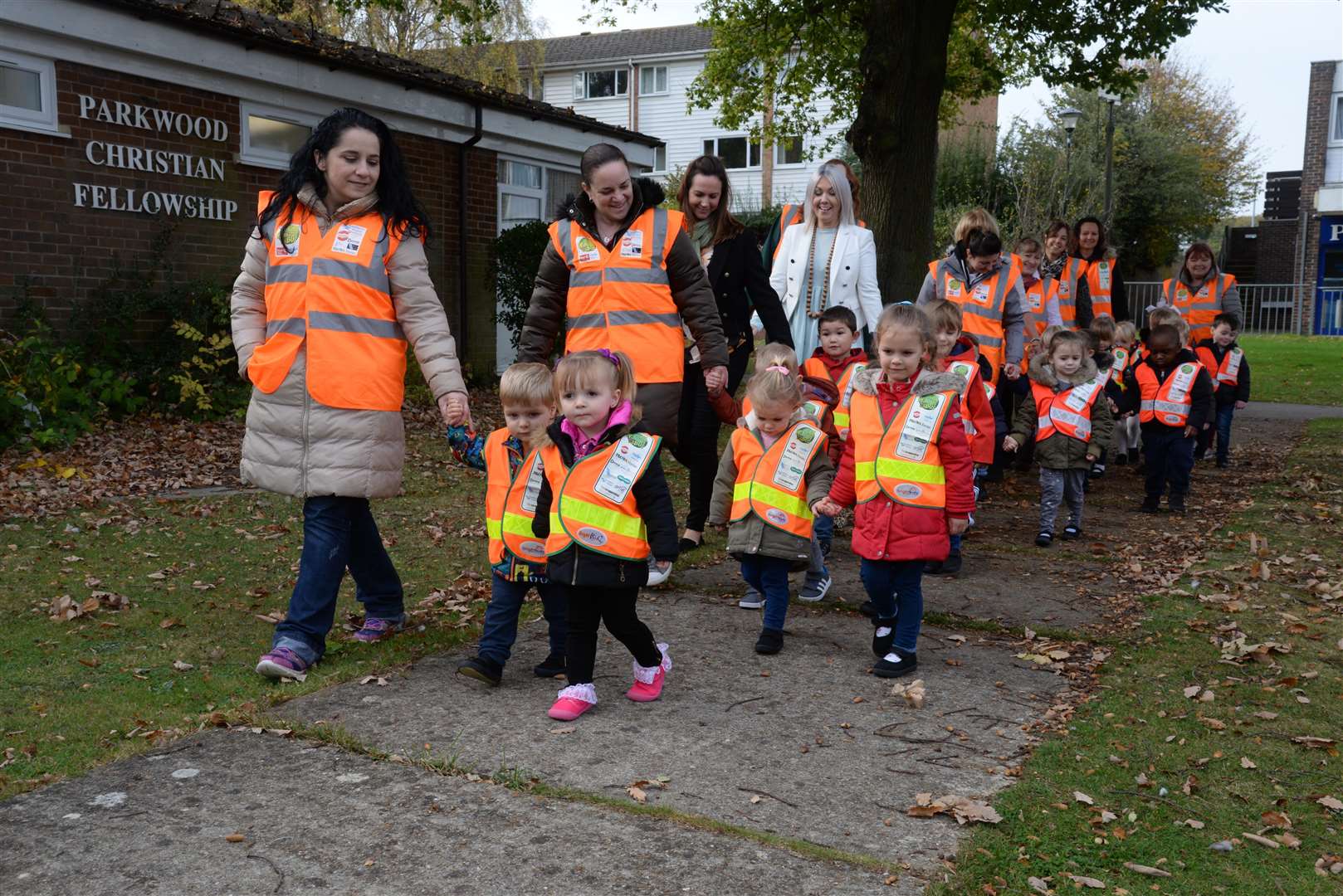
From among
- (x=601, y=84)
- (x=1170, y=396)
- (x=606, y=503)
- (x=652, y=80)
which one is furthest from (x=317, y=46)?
(x=601, y=84)

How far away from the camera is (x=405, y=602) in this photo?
18.8ft

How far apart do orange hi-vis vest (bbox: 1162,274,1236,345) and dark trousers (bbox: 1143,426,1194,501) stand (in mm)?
3076

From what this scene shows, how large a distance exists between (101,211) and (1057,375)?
9.14 m

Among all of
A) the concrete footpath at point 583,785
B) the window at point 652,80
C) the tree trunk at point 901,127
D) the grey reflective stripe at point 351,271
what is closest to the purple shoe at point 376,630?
the concrete footpath at point 583,785

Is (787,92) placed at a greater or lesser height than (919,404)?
greater

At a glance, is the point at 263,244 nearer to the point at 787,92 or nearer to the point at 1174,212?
the point at 787,92

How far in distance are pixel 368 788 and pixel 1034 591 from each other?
389 cm

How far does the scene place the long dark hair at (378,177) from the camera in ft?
14.7

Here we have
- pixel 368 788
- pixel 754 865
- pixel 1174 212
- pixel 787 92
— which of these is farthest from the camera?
pixel 1174 212

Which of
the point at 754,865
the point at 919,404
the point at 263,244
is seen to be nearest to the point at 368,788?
the point at 754,865

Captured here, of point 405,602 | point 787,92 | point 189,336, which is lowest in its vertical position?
point 405,602

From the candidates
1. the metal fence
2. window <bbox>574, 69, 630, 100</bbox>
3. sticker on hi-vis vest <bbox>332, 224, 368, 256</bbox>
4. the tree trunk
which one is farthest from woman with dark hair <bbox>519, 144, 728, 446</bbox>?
window <bbox>574, 69, 630, 100</bbox>

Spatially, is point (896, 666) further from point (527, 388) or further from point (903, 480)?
→ point (527, 388)

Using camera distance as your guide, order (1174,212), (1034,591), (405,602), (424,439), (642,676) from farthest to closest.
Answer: (1174,212) < (424,439) < (1034,591) < (405,602) < (642,676)
